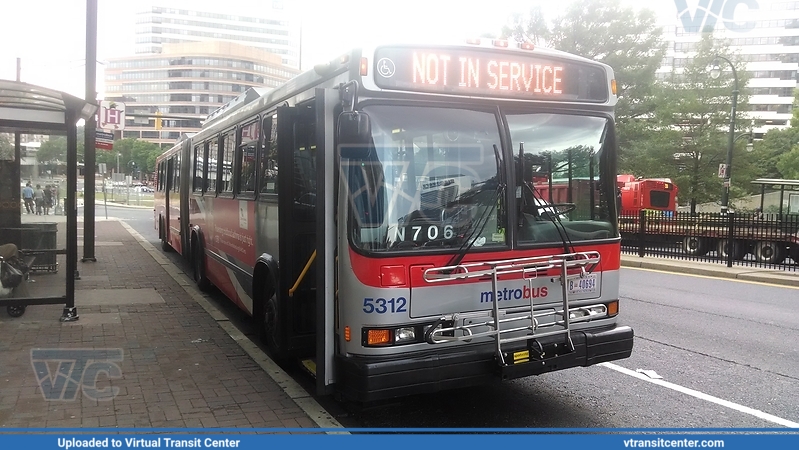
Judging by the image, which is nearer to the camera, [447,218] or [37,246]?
[447,218]

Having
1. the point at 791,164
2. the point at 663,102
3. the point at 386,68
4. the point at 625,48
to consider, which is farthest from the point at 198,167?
the point at 791,164

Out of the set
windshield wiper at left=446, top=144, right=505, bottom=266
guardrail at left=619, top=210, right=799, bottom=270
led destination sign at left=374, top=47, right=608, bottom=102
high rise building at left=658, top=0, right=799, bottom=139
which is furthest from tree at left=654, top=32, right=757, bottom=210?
high rise building at left=658, top=0, right=799, bottom=139

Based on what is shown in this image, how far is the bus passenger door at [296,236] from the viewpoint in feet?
18.1

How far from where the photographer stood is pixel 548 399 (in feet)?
18.6

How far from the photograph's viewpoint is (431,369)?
14.5 ft

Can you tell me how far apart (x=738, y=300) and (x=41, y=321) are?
10776 millimetres

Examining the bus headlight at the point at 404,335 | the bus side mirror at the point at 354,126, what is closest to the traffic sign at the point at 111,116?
the bus side mirror at the point at 354,126

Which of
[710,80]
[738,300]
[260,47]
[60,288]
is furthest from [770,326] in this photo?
[260,47]

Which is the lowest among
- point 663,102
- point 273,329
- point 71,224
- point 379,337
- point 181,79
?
point 273,329

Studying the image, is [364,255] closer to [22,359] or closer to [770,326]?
[22,359]

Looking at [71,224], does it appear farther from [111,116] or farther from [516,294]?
[111,116]

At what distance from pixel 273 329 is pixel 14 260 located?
172 inches

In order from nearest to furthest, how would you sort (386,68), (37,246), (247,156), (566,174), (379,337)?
(379,337), (386,68), (566,174), (247,156), (37,246)

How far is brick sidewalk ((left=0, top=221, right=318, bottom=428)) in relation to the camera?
16.3 ft
